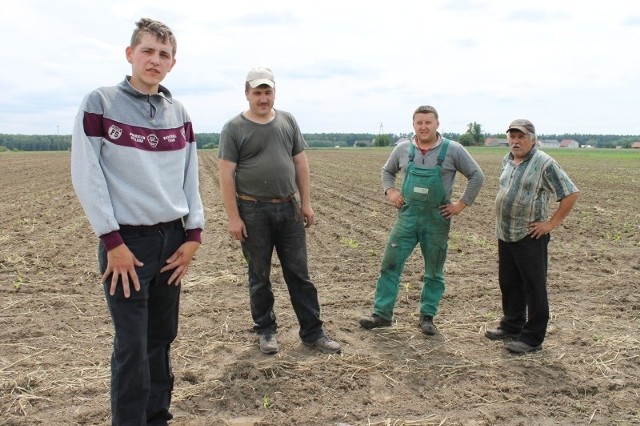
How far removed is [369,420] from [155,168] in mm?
2065

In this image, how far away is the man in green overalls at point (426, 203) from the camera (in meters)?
4.93

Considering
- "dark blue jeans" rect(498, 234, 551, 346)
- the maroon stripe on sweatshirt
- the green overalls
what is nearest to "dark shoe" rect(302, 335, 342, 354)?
the green overalls

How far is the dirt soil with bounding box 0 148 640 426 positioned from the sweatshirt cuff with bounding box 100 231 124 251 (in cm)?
141

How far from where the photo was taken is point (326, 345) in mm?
4562

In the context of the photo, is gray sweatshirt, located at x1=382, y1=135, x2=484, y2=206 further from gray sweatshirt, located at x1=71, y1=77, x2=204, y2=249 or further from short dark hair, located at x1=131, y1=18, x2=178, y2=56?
short dark hair, located at x1=131, y1=18, x2=178, y2=56

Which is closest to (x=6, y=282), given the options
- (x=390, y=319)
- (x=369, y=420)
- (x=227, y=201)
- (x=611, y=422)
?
(x=227, y=201)

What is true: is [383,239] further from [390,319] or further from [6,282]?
[6,282]

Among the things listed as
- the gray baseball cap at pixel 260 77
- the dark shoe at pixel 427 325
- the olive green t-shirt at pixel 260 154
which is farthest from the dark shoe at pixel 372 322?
the gray baseball cap at pixel 260 77

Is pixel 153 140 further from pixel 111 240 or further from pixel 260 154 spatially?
pixel 260 154

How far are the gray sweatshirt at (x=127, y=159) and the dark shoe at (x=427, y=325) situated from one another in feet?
9.17

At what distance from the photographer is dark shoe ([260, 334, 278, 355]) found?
4516mm

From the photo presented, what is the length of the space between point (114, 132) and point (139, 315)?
945 millimetres

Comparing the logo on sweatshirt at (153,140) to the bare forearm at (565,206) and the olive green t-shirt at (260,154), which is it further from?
the bare forearm at (565,206)

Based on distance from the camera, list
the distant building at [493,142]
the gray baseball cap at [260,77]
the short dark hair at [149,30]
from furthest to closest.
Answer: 1. the distant building at [493,142]
2. the gray baseball cap at [260,77]
3. the short dark hair at [149,30]
